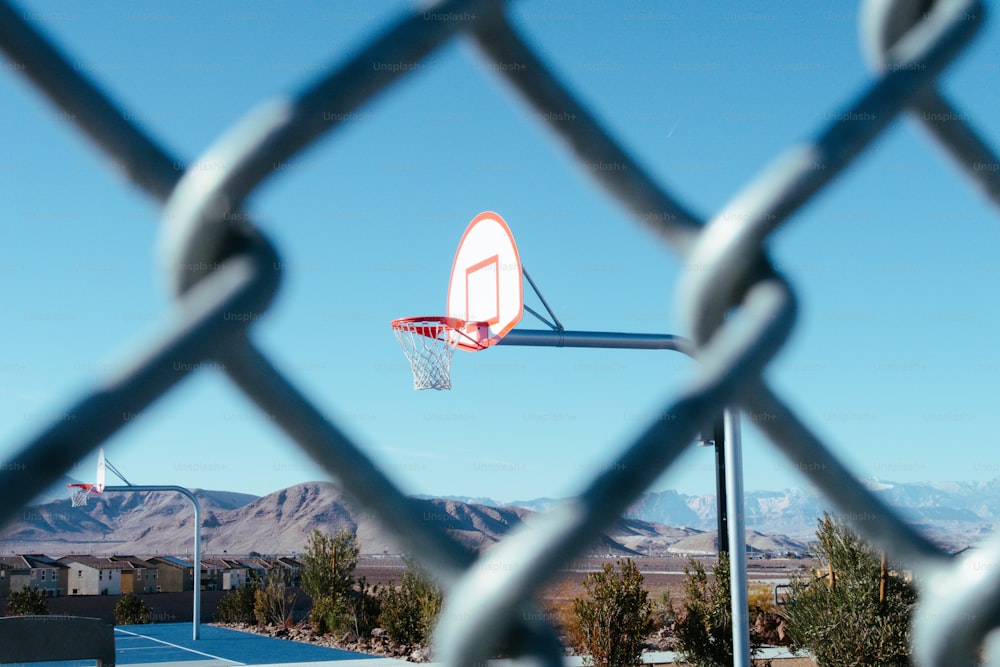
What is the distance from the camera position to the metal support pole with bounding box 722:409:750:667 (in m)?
7.62

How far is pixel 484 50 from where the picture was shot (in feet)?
2.47

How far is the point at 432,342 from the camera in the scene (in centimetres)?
873

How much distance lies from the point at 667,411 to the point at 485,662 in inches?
8.8

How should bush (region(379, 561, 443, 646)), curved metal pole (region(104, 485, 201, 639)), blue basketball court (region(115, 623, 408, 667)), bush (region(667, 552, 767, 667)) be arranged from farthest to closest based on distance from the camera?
curved metal pole (region(104, 485, 201, 639)) → bush (region(379, 561, 443, 646)) → blue basketball court (region(115, 623, 408, 667)) → bush (region(667, 552, 767, 667))

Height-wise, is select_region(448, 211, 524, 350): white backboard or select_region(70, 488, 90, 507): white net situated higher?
select_region(448, 211, 524, 350): white backboard

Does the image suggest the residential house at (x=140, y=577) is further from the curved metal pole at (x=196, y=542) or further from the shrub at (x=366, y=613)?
the shrub at (x=366, y=613)

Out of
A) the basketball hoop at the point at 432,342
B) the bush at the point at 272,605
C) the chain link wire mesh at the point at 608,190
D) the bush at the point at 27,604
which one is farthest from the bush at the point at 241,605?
the chain link wire mesh at the point at 608,190

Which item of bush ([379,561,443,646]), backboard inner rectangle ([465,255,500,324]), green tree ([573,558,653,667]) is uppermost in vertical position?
backboard inner rectangle ([465,255,500,324])

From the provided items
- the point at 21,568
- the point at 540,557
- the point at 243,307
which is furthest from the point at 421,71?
the point at 21,568

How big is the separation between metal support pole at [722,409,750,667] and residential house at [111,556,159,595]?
37668 mm

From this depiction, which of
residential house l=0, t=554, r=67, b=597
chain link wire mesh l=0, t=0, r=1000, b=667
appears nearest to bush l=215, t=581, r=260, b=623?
residential house l=0, t=554, r=67, b=597

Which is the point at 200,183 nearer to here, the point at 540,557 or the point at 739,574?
the point at 540,557

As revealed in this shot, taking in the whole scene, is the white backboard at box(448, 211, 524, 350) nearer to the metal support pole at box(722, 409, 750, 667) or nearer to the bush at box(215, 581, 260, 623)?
the metal support pole at box(722, 409, 750, 667)

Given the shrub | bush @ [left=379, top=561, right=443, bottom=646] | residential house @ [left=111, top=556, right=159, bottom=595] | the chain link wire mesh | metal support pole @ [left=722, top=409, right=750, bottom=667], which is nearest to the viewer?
the chain link wire mesh
